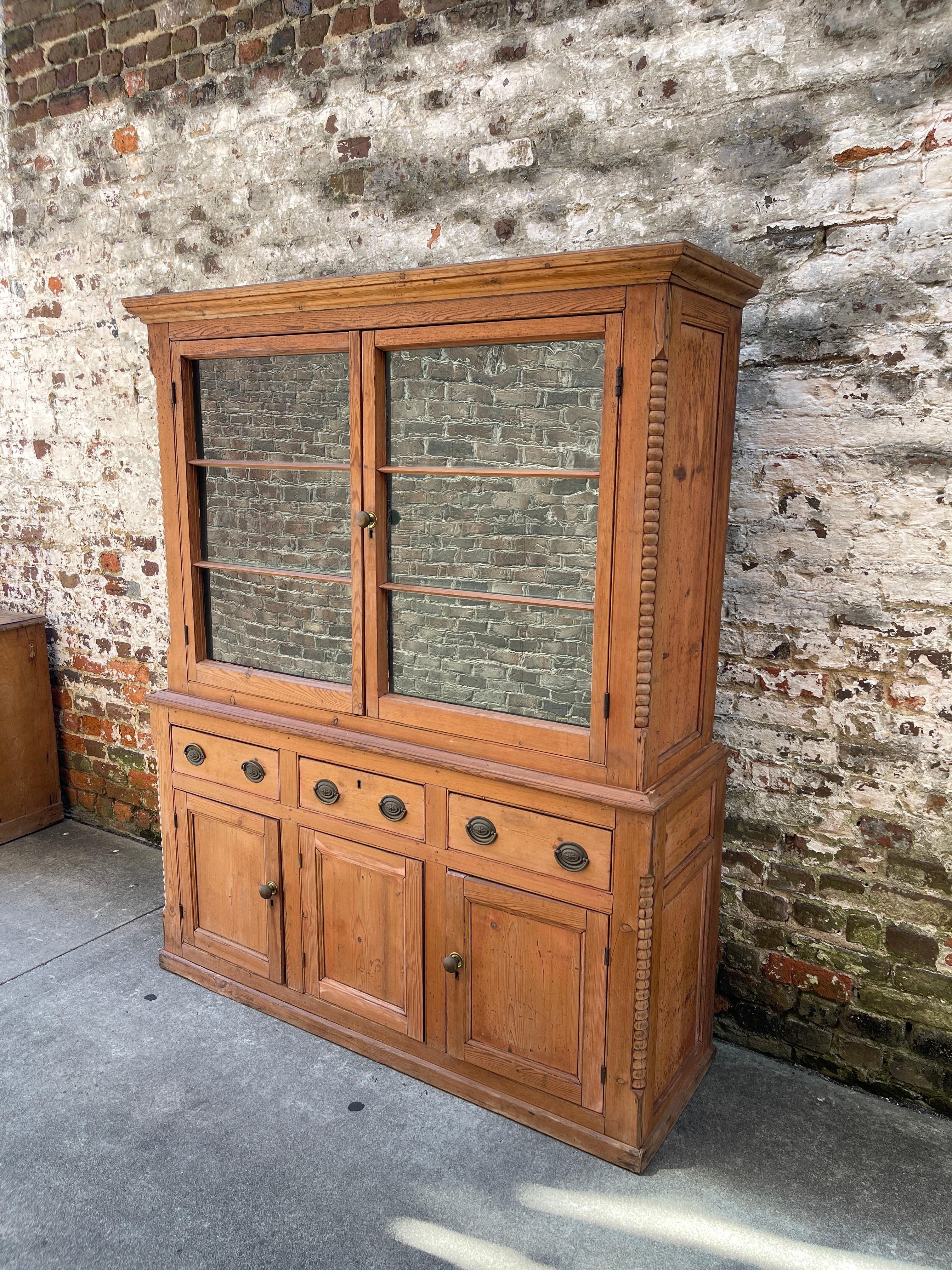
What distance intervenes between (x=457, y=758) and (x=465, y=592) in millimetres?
458

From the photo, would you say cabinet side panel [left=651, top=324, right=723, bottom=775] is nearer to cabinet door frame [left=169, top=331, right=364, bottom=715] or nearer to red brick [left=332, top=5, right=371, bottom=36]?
cabinet door frame [left=169, top=331, right=364, bottom=715]

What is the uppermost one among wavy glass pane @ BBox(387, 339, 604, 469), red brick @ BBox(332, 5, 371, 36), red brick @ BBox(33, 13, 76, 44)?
red brick @ BBox(33, 13, 76, 44)

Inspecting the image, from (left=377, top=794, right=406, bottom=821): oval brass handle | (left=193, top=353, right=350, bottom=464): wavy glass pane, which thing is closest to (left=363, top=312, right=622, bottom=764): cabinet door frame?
(left=193, top=353, right=350, bottom=464): wavy glass pane

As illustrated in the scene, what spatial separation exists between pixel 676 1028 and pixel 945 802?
3.20 feet

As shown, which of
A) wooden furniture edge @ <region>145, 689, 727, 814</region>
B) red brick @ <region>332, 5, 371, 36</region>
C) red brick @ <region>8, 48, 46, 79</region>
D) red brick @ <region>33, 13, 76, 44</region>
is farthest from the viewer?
red brick @ <region>8, 48, 46, 79</region>

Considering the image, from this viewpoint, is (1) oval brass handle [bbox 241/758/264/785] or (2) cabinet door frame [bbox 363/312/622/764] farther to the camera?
(1) oval brass handle [bbox 241/758/264/785]

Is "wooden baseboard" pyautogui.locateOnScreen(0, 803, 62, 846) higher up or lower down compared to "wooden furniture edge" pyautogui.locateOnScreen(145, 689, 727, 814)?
lower down

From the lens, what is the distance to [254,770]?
2.94m

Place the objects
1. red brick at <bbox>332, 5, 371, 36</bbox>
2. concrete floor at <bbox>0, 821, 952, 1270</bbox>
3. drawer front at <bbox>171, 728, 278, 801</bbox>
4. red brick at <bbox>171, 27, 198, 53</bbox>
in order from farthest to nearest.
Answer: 1. red brick at <bbox>171, 27, 198, 53</bbox>
2. red brick at <bbox>332, 5, 371, 36</bbox>
3. drawer front at <bbox>171, 728, 278, 801</bbox>
4. concrete floor at <bbox>0, 821, 952, 1270</bbox>

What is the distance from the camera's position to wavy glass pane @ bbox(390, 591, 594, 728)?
7.71 feet

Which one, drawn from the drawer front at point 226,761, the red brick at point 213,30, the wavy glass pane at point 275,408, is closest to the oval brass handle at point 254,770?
the drawer front at point 226,761

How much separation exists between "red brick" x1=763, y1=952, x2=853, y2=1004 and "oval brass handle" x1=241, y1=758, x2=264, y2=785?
1688 millimetres

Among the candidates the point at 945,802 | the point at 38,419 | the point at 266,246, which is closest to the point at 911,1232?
the point at 945,802

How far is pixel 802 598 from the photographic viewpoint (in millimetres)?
2605
